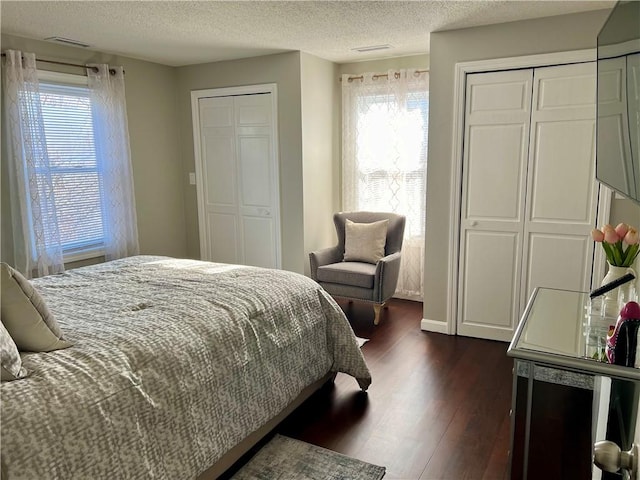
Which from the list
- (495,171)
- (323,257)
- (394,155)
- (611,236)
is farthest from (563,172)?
(323,257)

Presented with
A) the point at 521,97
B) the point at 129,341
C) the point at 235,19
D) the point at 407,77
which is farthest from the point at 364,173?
the point at 129,341

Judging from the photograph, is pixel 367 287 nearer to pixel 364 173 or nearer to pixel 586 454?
pixel 364 173

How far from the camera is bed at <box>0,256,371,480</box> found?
1420mm

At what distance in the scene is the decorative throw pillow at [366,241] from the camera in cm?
434

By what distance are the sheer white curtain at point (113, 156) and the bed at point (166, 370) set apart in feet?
4.86

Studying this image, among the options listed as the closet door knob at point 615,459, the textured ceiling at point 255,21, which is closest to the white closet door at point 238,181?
the textured ceiling at point 255,21

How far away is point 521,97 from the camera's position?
3371mm

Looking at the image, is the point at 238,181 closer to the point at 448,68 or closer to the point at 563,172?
the point at 448,68

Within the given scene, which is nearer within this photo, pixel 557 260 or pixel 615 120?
pixel 615 120

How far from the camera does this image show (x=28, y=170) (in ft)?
11.9

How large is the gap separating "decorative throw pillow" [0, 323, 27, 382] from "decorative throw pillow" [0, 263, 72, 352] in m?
0.10

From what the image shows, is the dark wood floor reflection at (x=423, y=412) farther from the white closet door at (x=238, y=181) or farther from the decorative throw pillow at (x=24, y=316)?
the white closet door at (x=238, y=181)

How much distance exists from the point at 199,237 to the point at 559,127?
3604 millimetres

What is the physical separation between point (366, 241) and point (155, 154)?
233 centimetres
